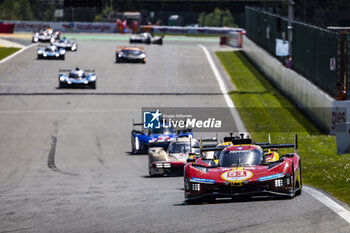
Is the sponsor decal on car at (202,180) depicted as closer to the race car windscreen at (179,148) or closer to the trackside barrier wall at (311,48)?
the race car windscreen at (179,148)

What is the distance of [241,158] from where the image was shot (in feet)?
54.7

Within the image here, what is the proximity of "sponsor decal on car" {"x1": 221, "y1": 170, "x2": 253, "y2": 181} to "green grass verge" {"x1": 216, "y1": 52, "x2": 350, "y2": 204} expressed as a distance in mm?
1899

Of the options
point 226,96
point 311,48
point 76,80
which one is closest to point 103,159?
point 311,48

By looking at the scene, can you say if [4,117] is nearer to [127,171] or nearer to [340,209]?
[127,171]

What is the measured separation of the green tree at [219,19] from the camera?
13688 centimetres

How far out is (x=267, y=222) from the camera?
39.9 ft

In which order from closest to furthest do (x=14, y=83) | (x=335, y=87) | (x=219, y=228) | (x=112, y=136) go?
(x=219, y=228) → (x=335, y=87) → (x=112, y=136) → (x=14, y=83)

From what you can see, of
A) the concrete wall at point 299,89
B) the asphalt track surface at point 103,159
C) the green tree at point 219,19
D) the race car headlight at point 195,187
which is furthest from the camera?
the green tree at point 219,19

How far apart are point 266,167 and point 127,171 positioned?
11927mm

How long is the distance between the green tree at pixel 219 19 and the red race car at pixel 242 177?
120 meters

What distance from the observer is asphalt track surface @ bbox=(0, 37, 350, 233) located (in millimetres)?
12789

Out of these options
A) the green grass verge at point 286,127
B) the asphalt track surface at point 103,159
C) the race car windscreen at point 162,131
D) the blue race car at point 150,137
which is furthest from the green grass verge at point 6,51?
the race car windscreen at point 162,131

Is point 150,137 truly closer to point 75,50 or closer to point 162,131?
point 162,131

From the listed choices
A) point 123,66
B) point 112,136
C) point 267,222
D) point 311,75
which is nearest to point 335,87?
point 311,75
